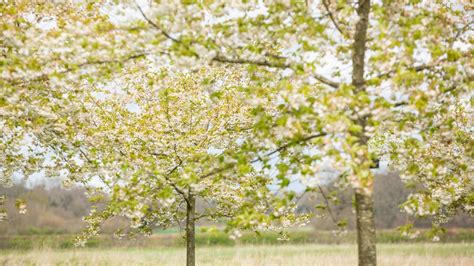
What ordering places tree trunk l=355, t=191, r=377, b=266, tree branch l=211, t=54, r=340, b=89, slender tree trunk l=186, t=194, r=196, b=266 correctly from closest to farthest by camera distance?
1. tree branch l=211, t=54, r=340, b=89
2. tree trunk l=355, t=191, r=377, b=266
3. slender tree trunk l=186, t=194, r=196, b=266

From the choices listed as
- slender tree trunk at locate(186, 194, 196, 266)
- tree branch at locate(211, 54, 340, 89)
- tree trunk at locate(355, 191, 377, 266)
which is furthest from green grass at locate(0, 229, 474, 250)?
tree branch at locate(211, 54, 340, 89)

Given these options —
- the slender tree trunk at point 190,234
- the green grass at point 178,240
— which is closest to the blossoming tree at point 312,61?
the slender tree trunk at point 190,234

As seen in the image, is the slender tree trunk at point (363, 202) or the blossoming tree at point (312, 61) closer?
the blossoming tree at point (312, 61)

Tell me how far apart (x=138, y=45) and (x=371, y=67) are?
311cm

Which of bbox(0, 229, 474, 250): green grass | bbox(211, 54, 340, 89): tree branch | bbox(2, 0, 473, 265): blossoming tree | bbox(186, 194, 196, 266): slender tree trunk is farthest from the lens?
bbox(0, 229, 474, 250): green grass

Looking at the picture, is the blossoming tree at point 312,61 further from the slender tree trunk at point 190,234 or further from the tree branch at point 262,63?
the slender tree trunk at point 190,234

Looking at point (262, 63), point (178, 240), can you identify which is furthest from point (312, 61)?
point (178, 240)

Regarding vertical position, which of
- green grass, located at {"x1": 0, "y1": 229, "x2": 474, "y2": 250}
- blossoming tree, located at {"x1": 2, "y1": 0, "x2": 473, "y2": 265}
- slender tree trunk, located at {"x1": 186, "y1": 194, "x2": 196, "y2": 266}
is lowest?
green grass, located at {"x1": 0, "y1": 229, "x2": 474, "y2": 250}

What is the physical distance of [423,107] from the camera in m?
5.18

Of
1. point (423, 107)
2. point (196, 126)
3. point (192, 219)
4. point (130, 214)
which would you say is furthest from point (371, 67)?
point (192, 219)

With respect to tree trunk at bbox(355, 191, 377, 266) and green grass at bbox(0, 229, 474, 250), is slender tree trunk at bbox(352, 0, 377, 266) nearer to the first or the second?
tree trunk at bbox(355, 191, 377, 266)

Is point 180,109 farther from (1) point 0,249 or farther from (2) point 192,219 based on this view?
(1) point 0,249

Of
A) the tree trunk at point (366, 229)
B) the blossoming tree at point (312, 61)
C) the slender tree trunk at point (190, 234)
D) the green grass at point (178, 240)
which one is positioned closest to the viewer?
the blossoming tree at point (312, 61)

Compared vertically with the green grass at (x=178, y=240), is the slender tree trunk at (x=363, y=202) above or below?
above
